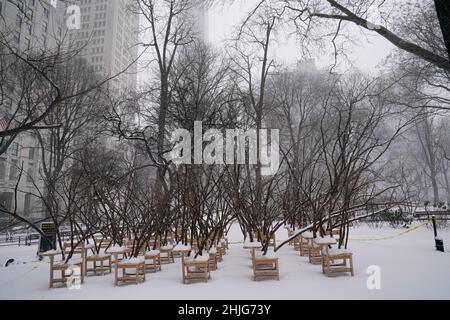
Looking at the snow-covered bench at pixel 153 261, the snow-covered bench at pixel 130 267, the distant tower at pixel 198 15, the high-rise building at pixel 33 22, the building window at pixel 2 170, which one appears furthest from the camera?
the building window at pixel 2 170

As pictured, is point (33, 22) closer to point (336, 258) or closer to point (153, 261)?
point (153, 261)

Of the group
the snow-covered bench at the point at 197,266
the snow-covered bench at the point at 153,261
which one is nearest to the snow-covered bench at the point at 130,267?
the snow-covered bench at the point at 153,261

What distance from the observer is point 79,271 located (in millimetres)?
5160

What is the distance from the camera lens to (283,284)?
426 cm

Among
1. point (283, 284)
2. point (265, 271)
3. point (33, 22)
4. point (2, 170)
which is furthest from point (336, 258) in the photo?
point (2, 170)

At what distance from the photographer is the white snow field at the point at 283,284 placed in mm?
3748

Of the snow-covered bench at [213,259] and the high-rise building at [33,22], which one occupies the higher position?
the high-rise building at [33,22]

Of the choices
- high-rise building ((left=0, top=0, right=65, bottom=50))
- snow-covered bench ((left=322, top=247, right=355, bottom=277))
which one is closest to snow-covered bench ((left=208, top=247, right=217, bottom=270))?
snow-covered bench ((left=322, top=247, right=355, bottom=277))

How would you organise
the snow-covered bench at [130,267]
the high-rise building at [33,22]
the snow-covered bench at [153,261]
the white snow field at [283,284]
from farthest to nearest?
the snow-covered bench at [153,261] < the snow-covered bench at [130,267] < the white snow field at [283,284] < the high-rise building at [33,22]

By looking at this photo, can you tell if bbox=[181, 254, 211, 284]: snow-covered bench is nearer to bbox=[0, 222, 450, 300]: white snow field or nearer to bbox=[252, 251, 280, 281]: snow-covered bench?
bbox=[0, 222, 450, 300]: white snow field

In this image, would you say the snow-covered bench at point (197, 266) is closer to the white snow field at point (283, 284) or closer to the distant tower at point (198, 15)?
the white snow field at point (283, 284)
